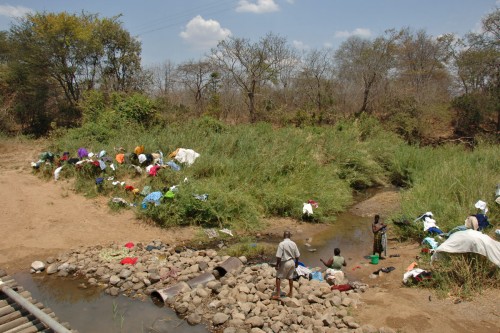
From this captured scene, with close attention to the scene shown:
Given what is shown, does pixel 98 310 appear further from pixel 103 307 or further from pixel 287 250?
pixel 287 250

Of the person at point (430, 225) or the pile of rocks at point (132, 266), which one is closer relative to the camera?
the pile of rocks at point (132, 266)

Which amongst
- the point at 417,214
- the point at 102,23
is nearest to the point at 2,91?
the point at 102,23

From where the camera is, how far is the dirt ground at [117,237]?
677 cm

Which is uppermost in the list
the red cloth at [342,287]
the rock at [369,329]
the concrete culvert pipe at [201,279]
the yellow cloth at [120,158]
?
the yellow cloth at [120,158]

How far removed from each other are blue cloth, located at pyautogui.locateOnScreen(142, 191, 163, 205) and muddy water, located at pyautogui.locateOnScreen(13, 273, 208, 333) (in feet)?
11.3

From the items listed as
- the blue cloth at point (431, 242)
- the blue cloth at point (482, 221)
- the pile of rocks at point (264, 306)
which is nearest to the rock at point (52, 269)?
the pile of rocks at point (264, 306)

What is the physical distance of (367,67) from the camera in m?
26.8

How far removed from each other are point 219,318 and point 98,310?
245 centimetres

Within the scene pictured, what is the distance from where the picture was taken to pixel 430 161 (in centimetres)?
1720

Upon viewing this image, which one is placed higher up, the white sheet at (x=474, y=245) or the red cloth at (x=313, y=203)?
the white sheet at (x=474, y=245)

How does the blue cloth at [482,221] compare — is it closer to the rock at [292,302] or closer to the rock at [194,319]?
the rock at [292,302]

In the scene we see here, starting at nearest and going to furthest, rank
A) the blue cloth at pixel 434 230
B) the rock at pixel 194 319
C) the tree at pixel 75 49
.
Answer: the rock at pixel 194 319 → the blue cloth at pixel 434 230 → the tree at pixel 75 49

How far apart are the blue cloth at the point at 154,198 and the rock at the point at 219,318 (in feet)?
17.2

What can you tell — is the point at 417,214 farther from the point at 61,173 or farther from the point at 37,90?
the point at 37,90
